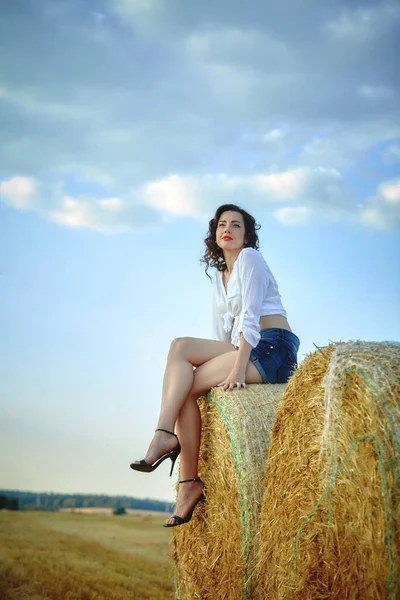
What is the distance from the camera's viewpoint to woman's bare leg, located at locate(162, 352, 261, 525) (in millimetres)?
4234

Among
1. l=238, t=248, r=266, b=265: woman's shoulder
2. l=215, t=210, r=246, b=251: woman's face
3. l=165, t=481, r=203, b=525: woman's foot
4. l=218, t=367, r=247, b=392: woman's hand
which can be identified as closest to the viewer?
l=218, t=367, r=247, b=392: woman's hand

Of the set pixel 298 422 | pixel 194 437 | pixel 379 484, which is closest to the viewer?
pixel 379 484

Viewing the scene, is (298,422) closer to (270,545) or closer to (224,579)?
(270,545)

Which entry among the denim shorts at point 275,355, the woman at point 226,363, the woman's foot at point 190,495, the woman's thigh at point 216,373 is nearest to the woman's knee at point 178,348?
the woman at point 226,363

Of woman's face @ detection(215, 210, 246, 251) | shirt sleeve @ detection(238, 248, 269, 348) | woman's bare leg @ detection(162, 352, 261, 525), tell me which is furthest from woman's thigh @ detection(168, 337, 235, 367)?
woman's face @ detection(215, 210, 246, 251)

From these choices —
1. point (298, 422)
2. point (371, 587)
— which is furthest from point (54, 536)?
point (371, 587)

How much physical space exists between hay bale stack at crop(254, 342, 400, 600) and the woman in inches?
29.4

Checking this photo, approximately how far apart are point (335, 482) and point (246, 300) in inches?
65.2

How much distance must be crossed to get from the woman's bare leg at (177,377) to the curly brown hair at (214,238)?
31.1 inches

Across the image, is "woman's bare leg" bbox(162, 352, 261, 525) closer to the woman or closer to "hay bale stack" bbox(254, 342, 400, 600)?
the woman

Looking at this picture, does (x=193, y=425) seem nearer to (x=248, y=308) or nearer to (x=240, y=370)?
(x=240, y=370)

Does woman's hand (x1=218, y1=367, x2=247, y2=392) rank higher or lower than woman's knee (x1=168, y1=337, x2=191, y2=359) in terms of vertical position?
lower

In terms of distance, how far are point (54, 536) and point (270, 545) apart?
168 inches

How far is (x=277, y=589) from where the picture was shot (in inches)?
131
